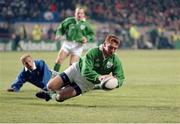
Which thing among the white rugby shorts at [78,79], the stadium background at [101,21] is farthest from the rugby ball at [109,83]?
the stadium background at [101,21]

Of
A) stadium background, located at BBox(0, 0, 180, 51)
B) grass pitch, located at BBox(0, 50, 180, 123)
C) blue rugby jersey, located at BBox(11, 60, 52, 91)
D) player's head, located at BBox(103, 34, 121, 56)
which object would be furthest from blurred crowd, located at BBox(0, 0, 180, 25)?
player's head, located at BBox(103, 34, 121, 56)

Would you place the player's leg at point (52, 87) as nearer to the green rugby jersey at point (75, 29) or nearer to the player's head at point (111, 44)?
the player's head at point (111, 44)

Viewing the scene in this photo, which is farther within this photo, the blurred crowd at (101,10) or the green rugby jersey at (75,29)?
the blurred crowd at (101,10)

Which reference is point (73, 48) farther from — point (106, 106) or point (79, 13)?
point (106, 106)

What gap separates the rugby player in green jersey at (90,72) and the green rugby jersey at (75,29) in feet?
20.3

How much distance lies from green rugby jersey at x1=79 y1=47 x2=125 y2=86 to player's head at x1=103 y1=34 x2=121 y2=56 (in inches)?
6.6

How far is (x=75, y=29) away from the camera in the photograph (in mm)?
20516

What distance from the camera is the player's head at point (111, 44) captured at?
12570 millimetres

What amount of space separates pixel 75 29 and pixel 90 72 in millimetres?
7682

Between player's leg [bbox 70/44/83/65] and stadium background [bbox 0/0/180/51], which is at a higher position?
player's leg [bbox 70/44/83/65]

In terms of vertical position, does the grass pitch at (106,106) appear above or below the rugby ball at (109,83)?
below

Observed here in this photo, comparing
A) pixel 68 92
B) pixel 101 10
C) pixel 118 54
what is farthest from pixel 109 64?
pixel 101 10

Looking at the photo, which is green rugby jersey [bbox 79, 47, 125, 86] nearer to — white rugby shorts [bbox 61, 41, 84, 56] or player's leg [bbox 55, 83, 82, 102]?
player's leg [bbox 55, 83, 82, 102]

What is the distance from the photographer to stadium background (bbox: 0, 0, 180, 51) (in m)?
47.5
